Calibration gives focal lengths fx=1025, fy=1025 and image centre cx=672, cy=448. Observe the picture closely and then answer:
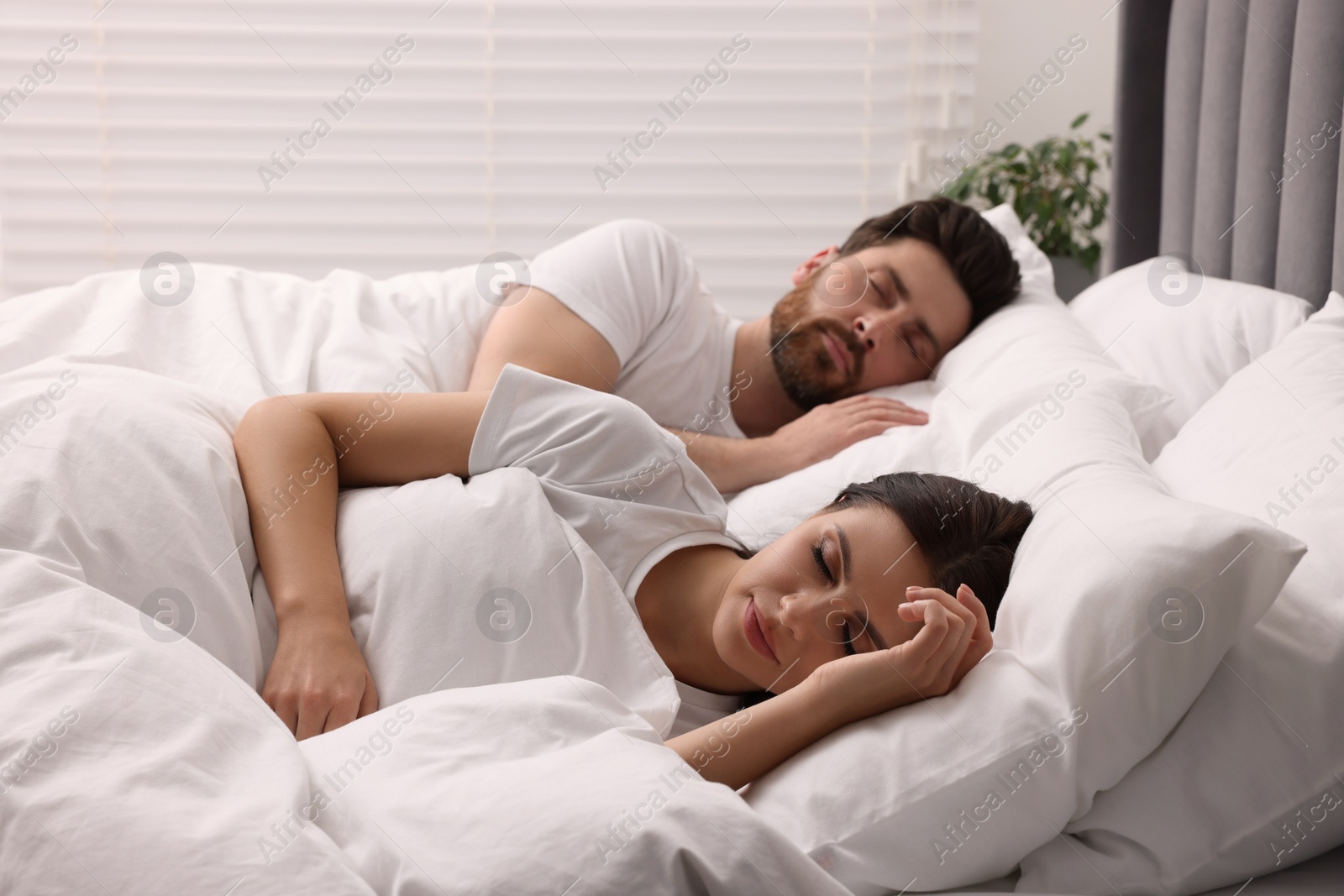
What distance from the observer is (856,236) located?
2029mm

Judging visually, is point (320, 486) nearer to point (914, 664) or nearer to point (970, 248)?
point (914, 664)

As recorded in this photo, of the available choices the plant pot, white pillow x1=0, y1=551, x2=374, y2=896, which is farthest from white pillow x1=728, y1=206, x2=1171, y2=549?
the plant pot

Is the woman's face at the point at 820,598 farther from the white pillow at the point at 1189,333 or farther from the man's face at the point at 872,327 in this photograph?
the man's face at the point at 872,327

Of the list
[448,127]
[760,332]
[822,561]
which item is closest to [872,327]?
[760,332]

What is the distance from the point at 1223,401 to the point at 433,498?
3.02 feet

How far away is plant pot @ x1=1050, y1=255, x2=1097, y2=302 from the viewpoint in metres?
2.58

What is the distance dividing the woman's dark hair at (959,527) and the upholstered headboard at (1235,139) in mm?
727

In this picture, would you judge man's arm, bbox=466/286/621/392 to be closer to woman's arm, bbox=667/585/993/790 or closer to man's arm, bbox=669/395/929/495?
man's arm, bbox=669/395/929/495

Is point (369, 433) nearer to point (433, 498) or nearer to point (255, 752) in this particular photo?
point (433, 498)

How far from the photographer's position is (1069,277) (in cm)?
260

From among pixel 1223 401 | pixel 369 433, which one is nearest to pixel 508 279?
pixel 369 433

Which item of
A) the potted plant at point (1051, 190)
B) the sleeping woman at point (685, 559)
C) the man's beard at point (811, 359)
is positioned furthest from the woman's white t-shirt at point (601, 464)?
the potted plant at point (1051, 190)

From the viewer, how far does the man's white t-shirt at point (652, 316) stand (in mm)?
1670

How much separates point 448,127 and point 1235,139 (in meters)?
1.82
